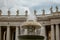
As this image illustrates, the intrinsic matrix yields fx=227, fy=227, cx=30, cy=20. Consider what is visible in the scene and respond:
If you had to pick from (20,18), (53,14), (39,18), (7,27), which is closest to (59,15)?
(53,14)

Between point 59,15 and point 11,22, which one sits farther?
point 11,22

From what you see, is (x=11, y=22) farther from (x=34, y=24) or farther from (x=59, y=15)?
(x=34, y=24)

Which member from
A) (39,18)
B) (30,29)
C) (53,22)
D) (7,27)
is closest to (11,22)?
(7,27)

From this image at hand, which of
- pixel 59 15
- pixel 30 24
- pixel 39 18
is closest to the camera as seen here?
pixel 30 24

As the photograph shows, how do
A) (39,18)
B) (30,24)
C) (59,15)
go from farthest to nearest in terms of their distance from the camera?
(39,18) → (59,15) → (30,24)

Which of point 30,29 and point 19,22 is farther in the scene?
point 19,22

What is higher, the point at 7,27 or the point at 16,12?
the point at 16,12

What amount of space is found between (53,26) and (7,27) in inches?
479

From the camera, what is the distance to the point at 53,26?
55188 mm

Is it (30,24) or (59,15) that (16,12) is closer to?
(59,15)

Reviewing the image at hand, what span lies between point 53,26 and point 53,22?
99cm

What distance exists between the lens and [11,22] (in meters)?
58.6

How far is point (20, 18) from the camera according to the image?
5838 centimetres

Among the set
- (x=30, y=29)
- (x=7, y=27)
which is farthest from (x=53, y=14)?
(x=30, y=29)
